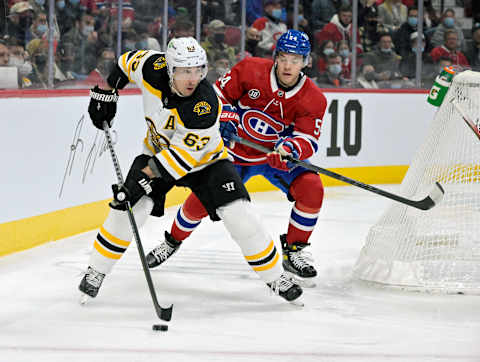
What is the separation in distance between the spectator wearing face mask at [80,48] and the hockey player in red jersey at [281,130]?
1497 millimetres

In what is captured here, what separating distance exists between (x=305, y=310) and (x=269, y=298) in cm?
23

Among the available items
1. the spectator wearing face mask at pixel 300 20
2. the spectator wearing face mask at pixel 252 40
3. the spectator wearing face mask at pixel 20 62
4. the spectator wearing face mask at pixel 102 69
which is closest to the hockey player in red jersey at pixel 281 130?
the spectator wearing face mask at pixel 20 62

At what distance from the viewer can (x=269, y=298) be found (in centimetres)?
345

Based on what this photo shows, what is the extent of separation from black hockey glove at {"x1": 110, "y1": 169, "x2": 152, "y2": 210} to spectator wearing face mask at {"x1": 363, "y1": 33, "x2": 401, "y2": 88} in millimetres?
4725

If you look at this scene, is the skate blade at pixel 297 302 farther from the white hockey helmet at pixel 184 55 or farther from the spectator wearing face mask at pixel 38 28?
the spectator wearing face mask at pixel 38 28

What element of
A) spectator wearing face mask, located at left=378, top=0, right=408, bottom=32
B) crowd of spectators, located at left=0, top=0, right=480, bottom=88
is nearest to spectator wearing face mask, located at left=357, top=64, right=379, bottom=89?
crowd of spectators, located at left=0, top=0, right=480, bottom=88

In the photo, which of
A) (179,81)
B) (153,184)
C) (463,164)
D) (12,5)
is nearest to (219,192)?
(153,184)

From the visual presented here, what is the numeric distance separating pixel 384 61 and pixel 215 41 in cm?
174

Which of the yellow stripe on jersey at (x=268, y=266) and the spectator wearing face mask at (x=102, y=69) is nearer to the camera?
the yellow stripe on jersey at (x=268, y=266)

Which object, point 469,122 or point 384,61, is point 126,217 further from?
point 384,61

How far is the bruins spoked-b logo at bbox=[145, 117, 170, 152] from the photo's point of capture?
318 centimetres

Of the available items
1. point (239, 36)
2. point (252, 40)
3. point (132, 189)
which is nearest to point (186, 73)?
point (132, 189)

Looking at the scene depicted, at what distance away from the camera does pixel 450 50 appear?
7668 mm

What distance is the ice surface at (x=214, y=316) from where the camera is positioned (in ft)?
8.87
